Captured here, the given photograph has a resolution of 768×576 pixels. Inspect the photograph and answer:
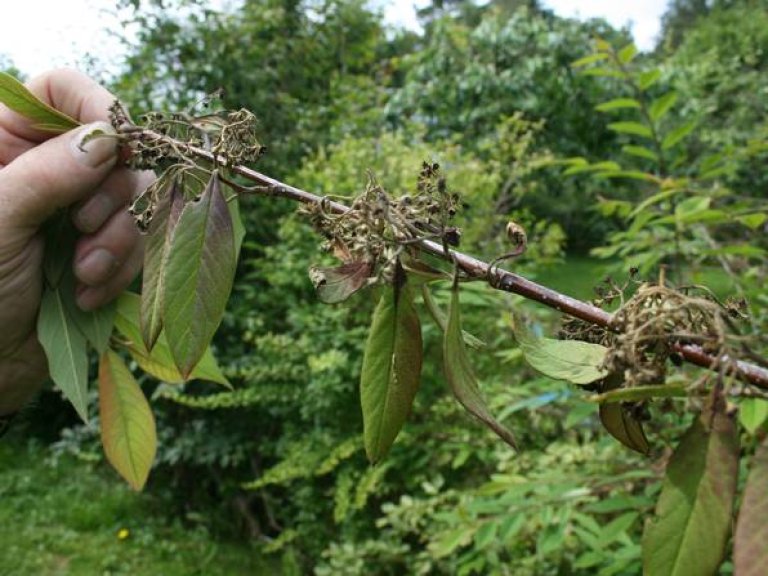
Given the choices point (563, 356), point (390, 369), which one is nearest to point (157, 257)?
point (390, 369)

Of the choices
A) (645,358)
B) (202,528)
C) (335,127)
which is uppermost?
(335,127)

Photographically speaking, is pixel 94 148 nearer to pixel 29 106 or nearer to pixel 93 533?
pixel 29 106

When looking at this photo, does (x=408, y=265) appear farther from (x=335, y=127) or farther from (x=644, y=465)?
(x=335, y=127)

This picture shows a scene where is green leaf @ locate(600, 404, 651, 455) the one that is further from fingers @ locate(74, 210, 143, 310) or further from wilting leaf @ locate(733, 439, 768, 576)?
fingers @ locate(74, 210, 143, 310)

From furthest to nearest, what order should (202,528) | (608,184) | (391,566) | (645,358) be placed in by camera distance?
(608,184), (202,528), (391,566), (645,358)

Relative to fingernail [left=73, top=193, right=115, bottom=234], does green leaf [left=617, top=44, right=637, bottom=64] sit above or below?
above

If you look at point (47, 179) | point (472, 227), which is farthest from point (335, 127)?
point (47, 179)

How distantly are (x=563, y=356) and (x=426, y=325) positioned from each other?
2501 mm

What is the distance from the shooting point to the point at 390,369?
1.73ft

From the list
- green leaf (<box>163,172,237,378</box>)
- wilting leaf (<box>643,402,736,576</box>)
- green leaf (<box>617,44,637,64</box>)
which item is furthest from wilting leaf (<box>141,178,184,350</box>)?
green leaf (<box>617,44,637,64</box>)

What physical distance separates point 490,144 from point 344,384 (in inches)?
101

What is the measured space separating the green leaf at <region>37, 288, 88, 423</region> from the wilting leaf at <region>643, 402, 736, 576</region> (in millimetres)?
547

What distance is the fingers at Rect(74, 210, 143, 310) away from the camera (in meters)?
0.83

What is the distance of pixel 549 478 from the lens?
1878 mm
